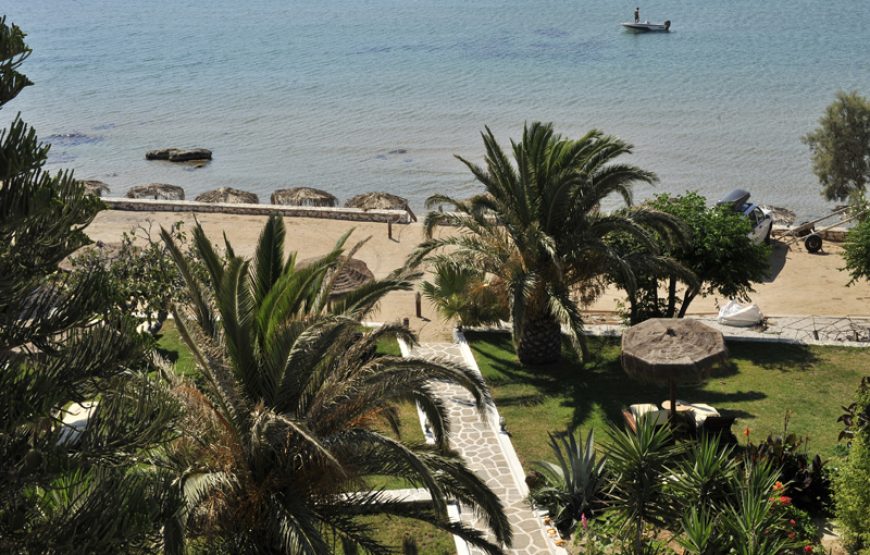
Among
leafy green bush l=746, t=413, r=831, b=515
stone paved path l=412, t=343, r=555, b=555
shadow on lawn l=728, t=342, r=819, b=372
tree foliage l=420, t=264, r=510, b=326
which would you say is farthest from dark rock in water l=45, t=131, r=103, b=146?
leafy green bush l=746, t=413, r=831, b=515

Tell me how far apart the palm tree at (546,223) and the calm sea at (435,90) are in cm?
2246

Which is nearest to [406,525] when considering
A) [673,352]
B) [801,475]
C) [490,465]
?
[490,465]

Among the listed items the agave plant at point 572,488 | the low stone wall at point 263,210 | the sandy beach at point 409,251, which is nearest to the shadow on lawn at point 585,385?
the sandy beach at point 409,251

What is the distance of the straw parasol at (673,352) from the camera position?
13.6 meters

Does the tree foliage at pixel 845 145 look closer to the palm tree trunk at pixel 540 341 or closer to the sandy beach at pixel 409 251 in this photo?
the sandy beach at pixel 409 251

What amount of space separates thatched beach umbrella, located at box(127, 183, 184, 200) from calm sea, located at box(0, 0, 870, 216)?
507 cm

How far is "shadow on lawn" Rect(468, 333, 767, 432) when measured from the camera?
1622cm

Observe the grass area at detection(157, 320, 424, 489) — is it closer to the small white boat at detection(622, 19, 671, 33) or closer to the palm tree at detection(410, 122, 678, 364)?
the palm tree at detection(410, 122, 678, 364)

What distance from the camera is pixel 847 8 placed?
9050cm

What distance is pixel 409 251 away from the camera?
27938mm

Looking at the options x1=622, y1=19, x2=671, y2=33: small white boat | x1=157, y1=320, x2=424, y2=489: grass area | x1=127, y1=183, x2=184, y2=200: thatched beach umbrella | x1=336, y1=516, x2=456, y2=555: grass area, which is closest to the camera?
x1=336, y1=516, x2=456, y2=555: grass area

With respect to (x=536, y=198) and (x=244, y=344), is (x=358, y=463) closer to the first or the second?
(x=244, y=344)

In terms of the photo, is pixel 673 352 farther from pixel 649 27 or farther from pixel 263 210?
pixel 649 27

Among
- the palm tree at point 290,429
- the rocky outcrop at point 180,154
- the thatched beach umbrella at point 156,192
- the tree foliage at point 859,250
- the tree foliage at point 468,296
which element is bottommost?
the rocky outcrop at point 180,154
